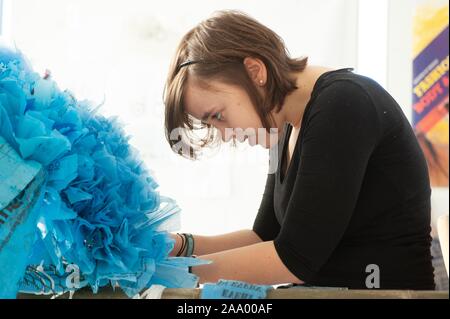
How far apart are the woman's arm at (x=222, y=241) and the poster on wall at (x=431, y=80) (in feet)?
3.57

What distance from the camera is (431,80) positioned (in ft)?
6.05

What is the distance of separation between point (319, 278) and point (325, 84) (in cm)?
29

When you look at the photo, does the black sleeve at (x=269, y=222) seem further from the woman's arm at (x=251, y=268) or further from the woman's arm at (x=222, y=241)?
the woman's arm at (x=251, y=268)

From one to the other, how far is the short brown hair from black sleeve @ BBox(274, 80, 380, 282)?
146 mm

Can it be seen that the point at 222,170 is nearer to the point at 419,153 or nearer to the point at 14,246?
the point at 419,153

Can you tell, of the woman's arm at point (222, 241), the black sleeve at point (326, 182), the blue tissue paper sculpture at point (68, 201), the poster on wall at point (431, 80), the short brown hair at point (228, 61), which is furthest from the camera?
the poster on wall at point (431, 80)

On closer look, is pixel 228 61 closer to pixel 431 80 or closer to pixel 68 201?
pixel 68 201

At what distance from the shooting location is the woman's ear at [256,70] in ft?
2.63

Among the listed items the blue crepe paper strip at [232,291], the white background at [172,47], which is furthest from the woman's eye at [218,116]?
the white background at [172,47]

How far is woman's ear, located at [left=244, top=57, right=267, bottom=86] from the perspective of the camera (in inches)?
31.5

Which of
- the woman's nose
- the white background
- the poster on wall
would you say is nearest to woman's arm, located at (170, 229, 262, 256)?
the woman's nose

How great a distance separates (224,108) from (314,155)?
0.20m

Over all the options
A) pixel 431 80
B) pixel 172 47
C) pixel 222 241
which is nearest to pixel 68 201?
pixel 222 241
